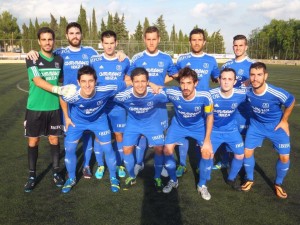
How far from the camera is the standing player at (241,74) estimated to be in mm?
4980

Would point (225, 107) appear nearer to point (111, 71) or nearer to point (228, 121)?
point (228, 121)

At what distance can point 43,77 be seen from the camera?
4.27 m

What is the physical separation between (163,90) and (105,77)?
1.04m

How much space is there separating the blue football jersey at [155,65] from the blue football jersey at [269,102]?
4.83ft

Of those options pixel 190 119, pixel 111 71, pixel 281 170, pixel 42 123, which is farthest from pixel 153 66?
pixel 281 170

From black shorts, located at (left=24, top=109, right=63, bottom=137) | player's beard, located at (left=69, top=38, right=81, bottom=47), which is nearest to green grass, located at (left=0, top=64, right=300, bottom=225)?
black shorts, located at (left=24, top=109, right=63, bottom=137)

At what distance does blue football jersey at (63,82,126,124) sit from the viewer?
4.13 metres

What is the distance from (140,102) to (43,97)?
1.47m

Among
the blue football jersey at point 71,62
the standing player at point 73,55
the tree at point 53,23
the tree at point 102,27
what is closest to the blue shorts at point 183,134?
the standing player at point 73,55

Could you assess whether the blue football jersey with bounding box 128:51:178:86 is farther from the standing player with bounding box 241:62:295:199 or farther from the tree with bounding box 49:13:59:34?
the tree with bounding box 49:13:59:34

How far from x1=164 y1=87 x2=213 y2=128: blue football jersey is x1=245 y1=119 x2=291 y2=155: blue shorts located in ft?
2.54

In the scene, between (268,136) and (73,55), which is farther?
(73,55)

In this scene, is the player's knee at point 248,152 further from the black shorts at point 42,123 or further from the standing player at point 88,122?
the black shorts at point 42,123

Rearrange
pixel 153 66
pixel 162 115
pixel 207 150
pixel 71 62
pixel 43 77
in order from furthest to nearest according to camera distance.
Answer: pixel 153 66, pixel 162 115, pixel 71 62, pixel 43 77, pixel 207 150
